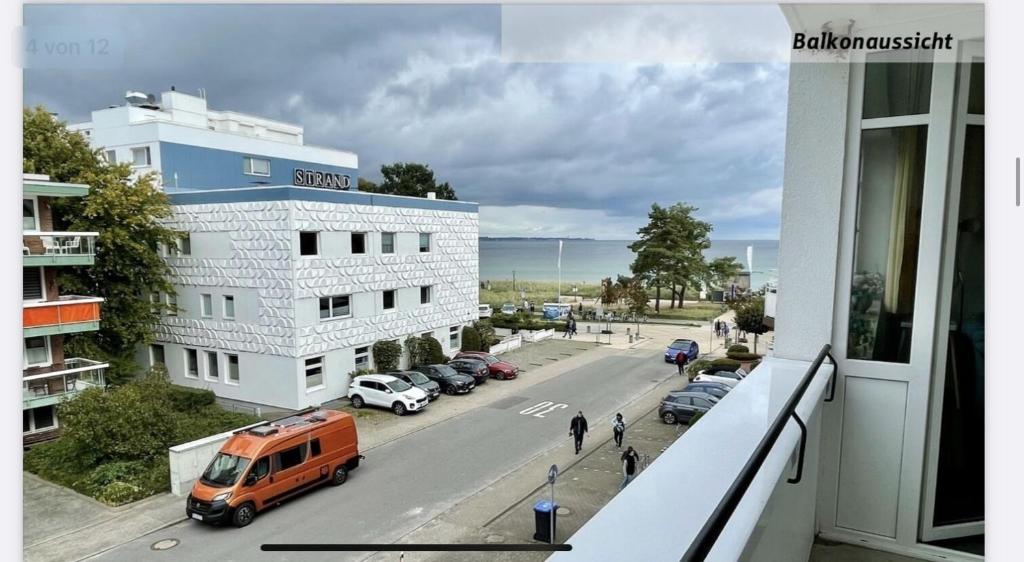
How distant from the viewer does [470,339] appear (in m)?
7.02

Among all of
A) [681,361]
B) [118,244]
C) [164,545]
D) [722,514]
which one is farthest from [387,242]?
[681,361]

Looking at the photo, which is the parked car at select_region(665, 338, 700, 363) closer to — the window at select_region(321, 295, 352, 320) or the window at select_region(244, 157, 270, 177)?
the window at select_region(321, 295, 352, 320)

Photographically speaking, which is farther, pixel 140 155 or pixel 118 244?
pixel 140 155

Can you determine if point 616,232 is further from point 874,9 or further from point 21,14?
point 21,14

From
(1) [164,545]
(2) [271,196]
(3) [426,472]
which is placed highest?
(2) [271,196]

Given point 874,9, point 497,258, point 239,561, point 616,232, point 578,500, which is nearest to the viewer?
point 874,9

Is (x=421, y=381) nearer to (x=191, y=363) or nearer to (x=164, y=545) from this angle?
(x=191, y=363)

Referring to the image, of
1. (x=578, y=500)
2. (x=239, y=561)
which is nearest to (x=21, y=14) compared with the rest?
(x=239, y=561)

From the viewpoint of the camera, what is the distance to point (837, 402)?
1233 mm

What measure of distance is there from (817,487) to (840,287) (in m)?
0.51

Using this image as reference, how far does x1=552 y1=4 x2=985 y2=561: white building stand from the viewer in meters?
1.11

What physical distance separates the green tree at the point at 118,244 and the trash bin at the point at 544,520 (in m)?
3.86

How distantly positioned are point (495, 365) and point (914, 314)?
6979 millimetres

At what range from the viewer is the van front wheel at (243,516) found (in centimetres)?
340
